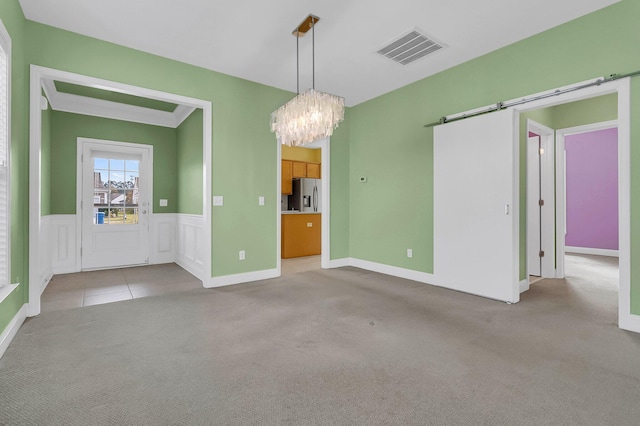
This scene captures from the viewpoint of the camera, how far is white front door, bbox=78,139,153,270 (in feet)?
16.5

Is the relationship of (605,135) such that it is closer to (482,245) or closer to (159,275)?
(482,245)

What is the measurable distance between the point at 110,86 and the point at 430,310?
4074 millimetres

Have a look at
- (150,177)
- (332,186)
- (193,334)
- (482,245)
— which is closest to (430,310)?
(482,245)

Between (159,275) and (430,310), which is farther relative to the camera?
(159,275)

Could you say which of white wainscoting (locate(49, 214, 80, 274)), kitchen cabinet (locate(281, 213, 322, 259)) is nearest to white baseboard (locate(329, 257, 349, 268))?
kitchen cabinet (locate(281, 213, 322, 259))

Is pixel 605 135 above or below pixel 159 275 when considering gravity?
above

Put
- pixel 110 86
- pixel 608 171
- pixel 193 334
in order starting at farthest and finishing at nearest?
pixel 608 171
pixel 110 86
pixel 193 334

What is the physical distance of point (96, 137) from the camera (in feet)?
16.6

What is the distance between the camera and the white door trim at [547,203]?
14.8ft

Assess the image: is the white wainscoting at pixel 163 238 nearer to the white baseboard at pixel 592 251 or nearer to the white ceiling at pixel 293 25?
the white ceiling at pixel 293 25

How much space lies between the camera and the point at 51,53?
9.87 ft

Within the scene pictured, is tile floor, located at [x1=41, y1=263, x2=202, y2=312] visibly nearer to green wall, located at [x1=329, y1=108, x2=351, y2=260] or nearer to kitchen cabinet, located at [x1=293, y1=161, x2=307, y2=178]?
green wall, located at [x1=329, y1=108, x2=351, y2=260]

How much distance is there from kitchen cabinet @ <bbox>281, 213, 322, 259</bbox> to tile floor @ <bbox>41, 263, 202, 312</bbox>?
6.61ft

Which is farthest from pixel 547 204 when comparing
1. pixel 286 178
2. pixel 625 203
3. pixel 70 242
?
pixel 70 242
